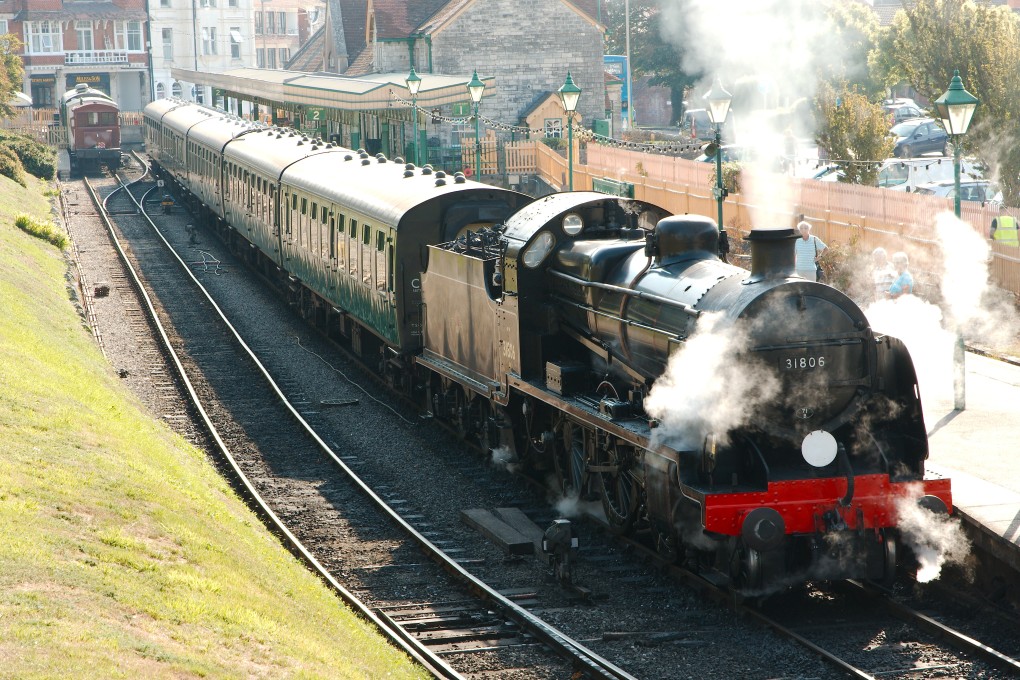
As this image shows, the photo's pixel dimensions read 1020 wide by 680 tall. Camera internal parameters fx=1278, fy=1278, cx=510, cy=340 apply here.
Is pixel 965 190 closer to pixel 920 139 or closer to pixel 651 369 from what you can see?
pixel 920 139

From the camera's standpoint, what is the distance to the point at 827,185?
2656 cm

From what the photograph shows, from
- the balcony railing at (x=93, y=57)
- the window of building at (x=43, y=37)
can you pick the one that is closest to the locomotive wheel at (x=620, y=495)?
the window of building at (x=43, y=37)

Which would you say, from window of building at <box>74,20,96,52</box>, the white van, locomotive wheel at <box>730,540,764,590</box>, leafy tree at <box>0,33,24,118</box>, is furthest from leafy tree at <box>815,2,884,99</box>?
locomotive wheel at <box>730,540,764,590</box>

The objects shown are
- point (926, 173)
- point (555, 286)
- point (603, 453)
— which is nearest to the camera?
point (603, 453)

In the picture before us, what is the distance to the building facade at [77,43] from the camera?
82.2m

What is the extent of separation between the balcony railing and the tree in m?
68.1

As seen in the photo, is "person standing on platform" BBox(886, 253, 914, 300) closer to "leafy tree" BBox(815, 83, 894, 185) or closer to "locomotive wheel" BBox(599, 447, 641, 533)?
"locomotive wheel" BBox(599, 447, 641, 533)

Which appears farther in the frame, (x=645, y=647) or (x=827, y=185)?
(x=827, y=185)

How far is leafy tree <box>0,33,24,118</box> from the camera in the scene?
52.8m

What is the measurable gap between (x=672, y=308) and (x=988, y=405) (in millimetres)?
6493

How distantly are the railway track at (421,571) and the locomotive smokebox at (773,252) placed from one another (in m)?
2.62

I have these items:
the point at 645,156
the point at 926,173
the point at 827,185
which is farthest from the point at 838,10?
the point at 827,185

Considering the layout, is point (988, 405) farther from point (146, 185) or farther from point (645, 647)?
point (146, 185)

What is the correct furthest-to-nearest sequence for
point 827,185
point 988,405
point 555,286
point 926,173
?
point 926,173, point 827,185, point 988,405, point 555,286
